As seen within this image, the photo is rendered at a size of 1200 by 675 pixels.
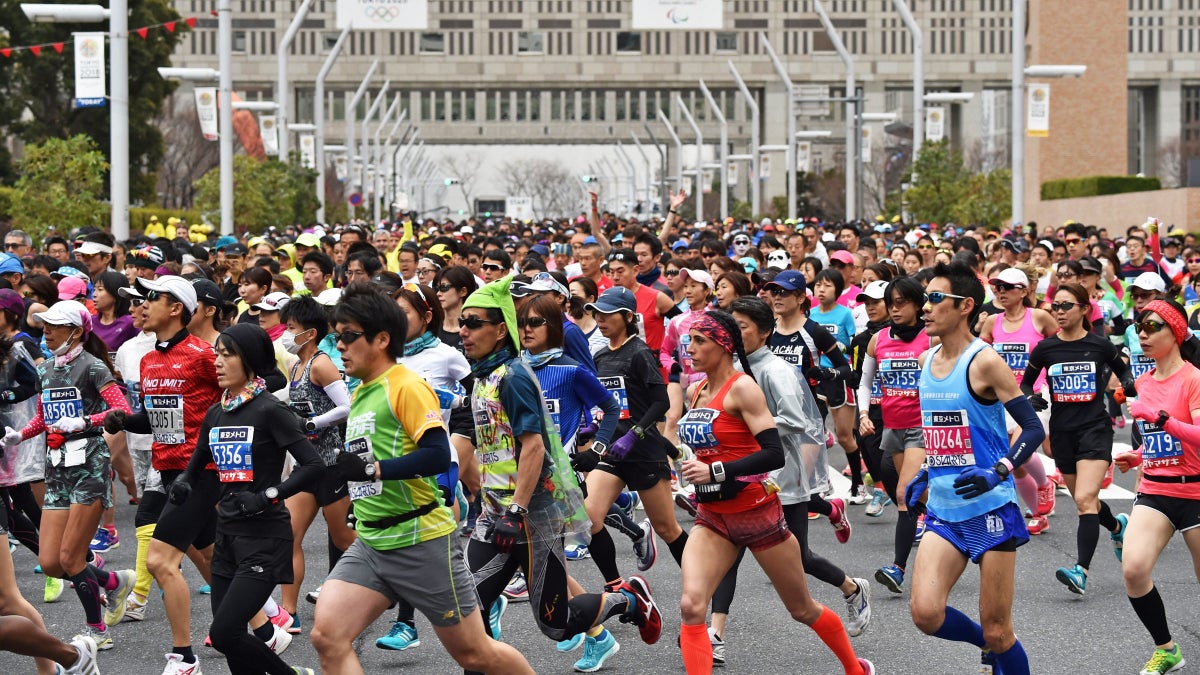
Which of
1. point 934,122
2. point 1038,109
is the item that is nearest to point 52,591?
point 1038,109

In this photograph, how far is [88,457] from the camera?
8414 mm

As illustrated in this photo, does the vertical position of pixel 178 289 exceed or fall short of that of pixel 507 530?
it exceeds it

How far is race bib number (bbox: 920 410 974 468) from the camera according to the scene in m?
6.70

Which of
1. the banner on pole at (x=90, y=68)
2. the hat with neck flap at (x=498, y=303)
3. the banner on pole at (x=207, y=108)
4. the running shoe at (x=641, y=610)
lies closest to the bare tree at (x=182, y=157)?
the banner on pole at (x=207, y=108)

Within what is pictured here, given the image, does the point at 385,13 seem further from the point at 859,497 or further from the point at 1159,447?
the point at 1159,447

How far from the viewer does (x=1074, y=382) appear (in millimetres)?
9766

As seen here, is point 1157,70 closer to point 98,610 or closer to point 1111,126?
point 1111,126

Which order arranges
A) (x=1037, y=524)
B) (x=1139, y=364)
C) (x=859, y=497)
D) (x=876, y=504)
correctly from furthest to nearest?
(x=1139, y=364), (x=859, y=497), (x=876, y=504), (x=1037, y=524)

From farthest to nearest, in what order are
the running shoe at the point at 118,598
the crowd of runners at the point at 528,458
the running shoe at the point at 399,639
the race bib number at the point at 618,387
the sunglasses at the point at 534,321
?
the race bib number at the point at 618,387
the running shoe at the point at 118,598
the running shoe at the point at 399,639
the sunglasses at the point at 534,321
the crowd of runners at the point at 528,458

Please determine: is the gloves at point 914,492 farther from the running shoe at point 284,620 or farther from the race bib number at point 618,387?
the running shoe at point 284,620

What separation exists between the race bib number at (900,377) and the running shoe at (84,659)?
17.0ft

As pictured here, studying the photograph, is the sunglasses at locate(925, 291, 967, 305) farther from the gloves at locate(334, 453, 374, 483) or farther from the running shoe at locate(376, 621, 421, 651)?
the running shoe at locate(376, 621, 421, 651)

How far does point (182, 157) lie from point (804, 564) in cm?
6533

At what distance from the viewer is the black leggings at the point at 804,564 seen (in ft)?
25.5
